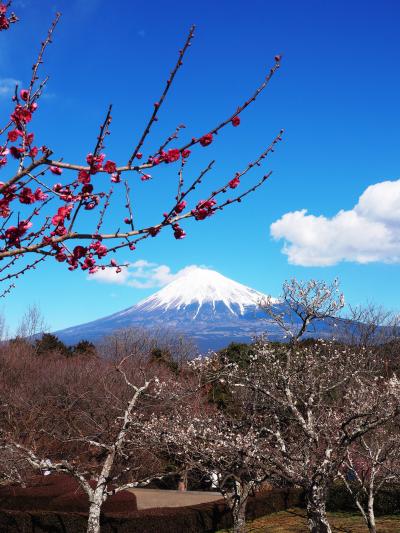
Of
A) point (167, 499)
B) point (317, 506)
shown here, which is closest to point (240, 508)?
point (317, 506)

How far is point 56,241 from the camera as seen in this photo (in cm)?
364

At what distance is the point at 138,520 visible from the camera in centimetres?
→ 1919

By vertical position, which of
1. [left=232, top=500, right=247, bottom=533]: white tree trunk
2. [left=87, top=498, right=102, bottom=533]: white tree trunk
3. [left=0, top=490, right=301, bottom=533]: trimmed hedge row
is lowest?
[left=0, top=490, right=301, bottom=533]: trimmed hedge row

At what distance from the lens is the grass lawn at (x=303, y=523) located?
20152mm

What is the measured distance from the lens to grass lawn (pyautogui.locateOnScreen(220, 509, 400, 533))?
2015 cm

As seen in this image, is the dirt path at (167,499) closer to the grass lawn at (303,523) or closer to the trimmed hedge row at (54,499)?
the grass lawn at (303,523)

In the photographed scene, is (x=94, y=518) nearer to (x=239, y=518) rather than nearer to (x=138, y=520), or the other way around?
(x=239, y=518)

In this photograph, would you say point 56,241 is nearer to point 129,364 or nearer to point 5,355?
point 129,364

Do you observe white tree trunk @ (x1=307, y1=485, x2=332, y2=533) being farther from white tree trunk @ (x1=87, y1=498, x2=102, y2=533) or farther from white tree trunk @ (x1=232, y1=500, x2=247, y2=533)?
white tree trunk @ (x1=232, y1=500, x2=247, y2=533)

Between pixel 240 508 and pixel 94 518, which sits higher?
pixel 94 518

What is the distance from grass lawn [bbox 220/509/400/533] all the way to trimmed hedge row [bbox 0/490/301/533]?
3.96ft

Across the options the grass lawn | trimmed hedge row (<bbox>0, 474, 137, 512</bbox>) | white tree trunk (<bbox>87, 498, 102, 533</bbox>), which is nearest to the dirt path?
the grass lawn

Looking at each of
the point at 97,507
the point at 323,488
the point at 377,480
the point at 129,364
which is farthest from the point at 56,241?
the point at 129,364

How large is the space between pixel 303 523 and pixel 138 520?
25.4 ft
